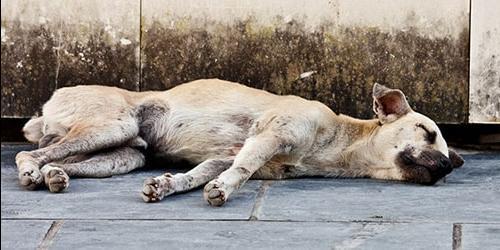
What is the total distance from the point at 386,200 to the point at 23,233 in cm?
191

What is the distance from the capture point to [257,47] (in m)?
7.22

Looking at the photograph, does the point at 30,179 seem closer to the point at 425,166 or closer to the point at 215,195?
the point at 215,195

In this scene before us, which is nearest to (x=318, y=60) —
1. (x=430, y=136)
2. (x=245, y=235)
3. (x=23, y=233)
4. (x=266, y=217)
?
(x=430, y=136)

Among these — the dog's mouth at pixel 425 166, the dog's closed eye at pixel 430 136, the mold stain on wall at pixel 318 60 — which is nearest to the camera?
the dog's mouth at pixel 425 166

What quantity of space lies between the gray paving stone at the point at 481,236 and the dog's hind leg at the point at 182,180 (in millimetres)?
1554

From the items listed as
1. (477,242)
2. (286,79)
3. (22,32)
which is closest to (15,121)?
(22,32)

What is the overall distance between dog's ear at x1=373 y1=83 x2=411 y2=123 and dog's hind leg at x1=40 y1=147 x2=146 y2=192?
4.98ft

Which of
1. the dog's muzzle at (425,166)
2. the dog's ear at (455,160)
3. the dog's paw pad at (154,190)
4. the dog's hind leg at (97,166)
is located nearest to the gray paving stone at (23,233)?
the dog's paw pad at (154,190)

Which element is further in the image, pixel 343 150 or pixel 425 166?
pixel 343 150

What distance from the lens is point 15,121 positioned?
7652mm

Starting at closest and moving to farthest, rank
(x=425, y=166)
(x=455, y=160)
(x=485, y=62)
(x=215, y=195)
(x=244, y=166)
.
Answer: (x=215, y=195)
(x=244, y=166)
(x=425, y=166)
(x=455, y=160)
(x=485, y=62)

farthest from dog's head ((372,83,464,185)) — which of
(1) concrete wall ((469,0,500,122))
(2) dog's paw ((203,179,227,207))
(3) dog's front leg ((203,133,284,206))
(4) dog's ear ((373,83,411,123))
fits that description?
(2) dog's paw ((203,179,227,207))

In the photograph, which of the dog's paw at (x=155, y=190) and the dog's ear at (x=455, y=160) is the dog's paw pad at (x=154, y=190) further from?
the dog's ear at (x=455, y=160)

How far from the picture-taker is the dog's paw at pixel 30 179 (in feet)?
17.8
